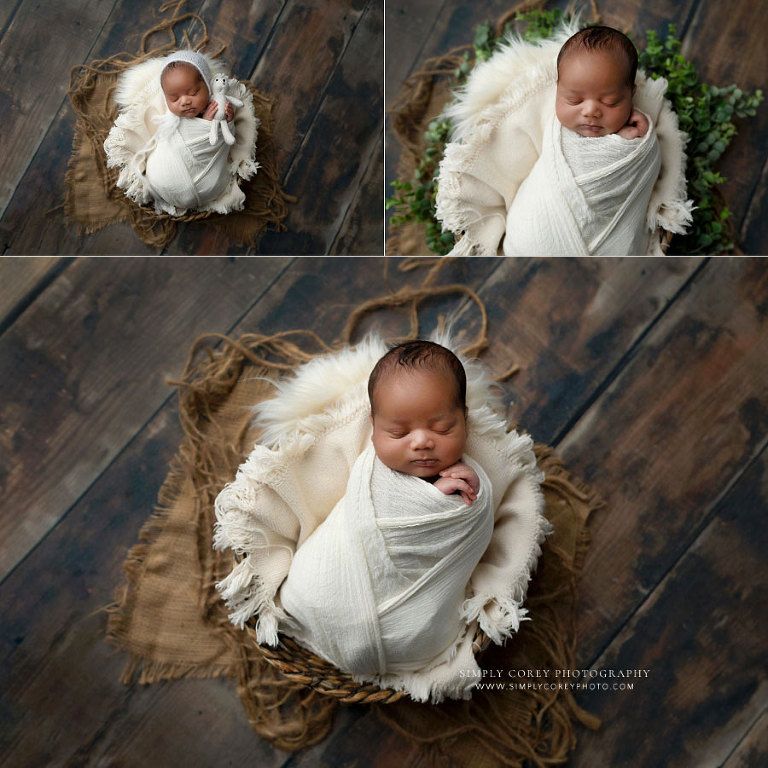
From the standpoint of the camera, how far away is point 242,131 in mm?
1217

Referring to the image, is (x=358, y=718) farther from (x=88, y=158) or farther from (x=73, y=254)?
(x=88, y=158)

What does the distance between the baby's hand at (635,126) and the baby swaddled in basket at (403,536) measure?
522 millimetres

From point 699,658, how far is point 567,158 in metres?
0.92

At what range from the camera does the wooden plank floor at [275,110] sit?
1.17 meters

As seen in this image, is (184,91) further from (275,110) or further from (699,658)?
(699,658)

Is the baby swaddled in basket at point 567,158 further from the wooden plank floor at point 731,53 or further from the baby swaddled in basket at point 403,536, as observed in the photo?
the baby swaddled in basket at point 403,536

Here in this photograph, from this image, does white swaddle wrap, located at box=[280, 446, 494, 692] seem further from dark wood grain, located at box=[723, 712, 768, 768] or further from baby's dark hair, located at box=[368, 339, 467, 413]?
dark wood grain, located at box=[723, 712, 768, 768]

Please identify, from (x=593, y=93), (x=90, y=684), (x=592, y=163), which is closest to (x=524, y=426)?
(x=592, y=163)

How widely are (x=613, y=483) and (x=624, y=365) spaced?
0.74 feet

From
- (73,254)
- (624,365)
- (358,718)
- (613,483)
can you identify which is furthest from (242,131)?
(358,718)

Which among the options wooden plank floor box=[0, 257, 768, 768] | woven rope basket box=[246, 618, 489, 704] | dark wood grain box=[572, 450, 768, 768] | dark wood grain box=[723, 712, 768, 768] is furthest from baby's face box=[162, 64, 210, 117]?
dark wood grain box=[723, 712, 768, 768]

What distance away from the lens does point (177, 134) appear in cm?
117

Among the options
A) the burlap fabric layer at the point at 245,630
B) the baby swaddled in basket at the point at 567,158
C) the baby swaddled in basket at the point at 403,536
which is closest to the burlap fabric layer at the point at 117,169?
the burlap fabric layer at the point at 245,630

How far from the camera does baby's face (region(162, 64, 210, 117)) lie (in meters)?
1.14
